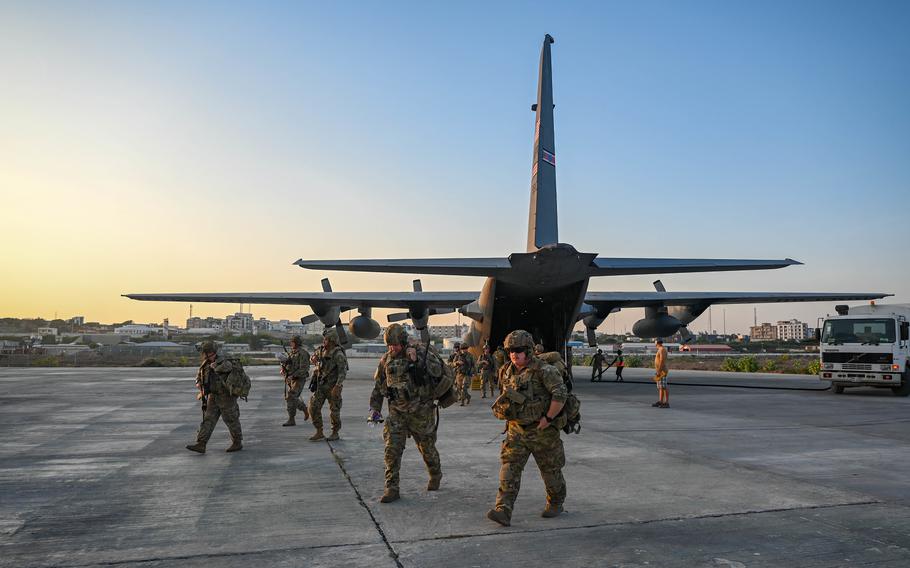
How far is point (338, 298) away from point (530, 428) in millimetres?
20049

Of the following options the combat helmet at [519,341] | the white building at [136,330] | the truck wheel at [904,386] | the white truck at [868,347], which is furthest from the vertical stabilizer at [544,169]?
the white building at [136,330]

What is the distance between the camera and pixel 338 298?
2467 cm

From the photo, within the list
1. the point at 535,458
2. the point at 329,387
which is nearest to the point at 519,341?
the point at 535,458

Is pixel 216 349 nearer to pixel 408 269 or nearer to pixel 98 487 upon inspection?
pixel 98 487

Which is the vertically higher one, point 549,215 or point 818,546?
point 549,215

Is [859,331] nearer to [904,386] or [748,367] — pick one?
[904,386]

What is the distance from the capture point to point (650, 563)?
430 centimetres

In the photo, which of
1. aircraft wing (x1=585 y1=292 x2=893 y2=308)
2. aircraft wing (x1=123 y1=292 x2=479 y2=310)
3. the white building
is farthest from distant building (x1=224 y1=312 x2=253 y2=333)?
aircraft wing (x1=585 y1=292 x2=893 y2=308)

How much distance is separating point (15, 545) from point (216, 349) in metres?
4.61

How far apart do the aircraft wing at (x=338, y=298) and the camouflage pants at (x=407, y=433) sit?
58.7ft

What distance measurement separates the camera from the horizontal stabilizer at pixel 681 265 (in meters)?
13.9

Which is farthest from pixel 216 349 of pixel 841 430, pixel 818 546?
pixel 841 430

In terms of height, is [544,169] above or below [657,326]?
above

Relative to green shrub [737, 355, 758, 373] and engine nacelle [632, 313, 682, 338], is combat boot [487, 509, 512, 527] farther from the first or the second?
green shrub [737, 355, 758, 373]
